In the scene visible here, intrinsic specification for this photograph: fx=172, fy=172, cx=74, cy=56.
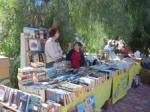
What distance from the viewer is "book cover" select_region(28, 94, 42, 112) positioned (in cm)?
174

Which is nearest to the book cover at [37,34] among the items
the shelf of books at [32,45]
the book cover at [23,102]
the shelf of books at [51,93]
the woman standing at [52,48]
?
the shelf of books at [32,45]

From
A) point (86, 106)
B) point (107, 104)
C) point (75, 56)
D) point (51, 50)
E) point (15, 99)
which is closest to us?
point (15, 99)

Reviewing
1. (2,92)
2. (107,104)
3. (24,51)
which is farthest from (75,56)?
(2,92)

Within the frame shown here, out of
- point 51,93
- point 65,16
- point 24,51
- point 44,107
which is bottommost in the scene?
point 44,107

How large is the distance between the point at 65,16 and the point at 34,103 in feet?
7.02

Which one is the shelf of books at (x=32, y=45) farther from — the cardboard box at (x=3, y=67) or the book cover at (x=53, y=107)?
the book cover at (x=53, y=107)

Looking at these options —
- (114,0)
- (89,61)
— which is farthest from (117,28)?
(89,61)

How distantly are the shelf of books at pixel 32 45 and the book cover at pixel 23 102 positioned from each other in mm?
1470

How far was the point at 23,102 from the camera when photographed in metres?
1.85

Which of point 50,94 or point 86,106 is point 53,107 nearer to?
point 50,94

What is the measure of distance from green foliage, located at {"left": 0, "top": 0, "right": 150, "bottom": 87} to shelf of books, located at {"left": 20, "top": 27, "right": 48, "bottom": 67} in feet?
0.94

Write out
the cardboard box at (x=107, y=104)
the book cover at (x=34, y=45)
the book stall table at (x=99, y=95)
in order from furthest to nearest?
the book cover at (x=34, y=45) < the cardboard box at (x=107, y=104) < the book stall table at (x=99, y=95)

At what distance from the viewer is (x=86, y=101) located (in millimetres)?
2135

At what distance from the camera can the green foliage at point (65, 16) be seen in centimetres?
327
